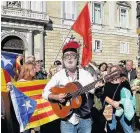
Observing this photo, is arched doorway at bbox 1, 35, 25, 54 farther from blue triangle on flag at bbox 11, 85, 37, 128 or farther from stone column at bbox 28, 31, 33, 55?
blue triangle on flag at bbox 11, 85, 37, 128

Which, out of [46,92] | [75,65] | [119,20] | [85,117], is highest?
[119,20]

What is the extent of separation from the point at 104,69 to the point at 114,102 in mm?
3679

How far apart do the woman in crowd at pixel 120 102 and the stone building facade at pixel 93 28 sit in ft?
55.1

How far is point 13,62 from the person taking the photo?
23.9 feet

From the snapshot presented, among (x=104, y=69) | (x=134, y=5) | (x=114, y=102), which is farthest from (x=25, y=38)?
(x=114, y=102)

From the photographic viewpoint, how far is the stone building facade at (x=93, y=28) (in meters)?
24.1

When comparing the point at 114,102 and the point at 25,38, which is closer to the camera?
the point at 114,102

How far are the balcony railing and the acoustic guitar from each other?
1833 cm

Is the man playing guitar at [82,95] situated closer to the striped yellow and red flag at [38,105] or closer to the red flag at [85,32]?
the striped yellow and red flag at [38,105]

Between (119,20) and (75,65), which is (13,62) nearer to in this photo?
(75,65)

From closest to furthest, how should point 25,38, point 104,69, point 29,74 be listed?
point 29,74 < point 104,69 < point 25,38

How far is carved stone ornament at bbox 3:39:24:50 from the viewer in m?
23.3

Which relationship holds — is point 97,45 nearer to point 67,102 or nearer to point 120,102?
point 120,102

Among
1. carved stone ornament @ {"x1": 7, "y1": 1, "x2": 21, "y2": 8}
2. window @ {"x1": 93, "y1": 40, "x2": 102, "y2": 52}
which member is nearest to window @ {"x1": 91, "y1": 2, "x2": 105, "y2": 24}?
window @ {"x1": 93, "y1": 40, "x2": 102, "y2": 52}
